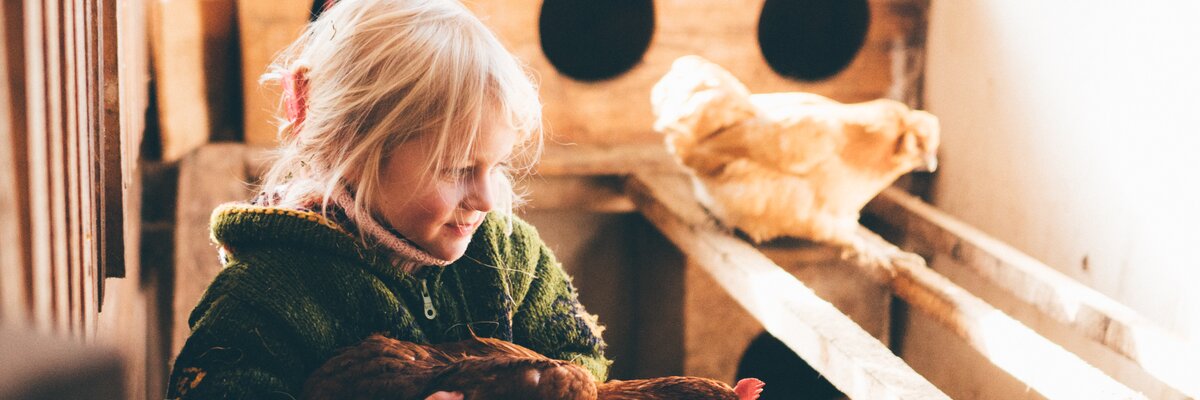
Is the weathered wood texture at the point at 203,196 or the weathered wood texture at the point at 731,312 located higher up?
the weathered wood texture at the point at 203,196

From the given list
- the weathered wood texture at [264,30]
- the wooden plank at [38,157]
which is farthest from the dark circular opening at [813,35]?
the wooden plank at [38,157]

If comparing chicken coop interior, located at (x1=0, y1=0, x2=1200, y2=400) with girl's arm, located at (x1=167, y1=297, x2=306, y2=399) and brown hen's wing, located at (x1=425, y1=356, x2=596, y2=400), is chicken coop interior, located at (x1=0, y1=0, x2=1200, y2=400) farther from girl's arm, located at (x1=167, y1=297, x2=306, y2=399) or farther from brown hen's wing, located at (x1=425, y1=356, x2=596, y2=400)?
brown hen's wing, located at (x1=425, y1=356, x2=596, y2=400)

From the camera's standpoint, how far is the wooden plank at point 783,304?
126 cm

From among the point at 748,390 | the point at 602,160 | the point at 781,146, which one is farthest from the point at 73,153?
the point at 602,160

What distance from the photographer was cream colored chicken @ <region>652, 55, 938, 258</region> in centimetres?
191

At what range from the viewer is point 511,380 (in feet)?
2.57

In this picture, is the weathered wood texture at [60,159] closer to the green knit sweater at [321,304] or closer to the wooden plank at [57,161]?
the wooden plank at [57,161]

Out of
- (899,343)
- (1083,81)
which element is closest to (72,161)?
(1083,81)

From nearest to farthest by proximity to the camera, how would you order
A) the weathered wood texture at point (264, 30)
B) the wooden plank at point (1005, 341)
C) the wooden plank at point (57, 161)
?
the wooden plank at point (57, 161), the wooden plank at point (1005, 341), the weathered wood texture at point (264, 30)

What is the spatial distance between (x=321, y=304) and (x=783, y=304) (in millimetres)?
831

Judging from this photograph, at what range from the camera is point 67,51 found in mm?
797

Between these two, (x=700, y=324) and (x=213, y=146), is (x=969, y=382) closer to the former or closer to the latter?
(x=700, y=324)

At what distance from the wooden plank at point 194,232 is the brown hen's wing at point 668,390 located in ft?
4.73

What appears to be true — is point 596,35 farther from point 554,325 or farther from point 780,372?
point 554,325
